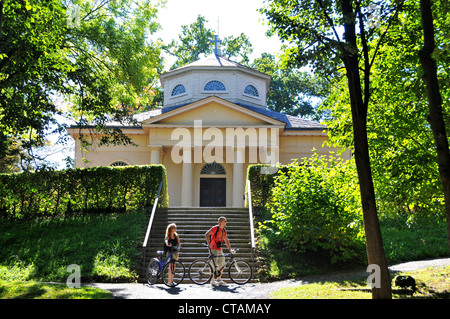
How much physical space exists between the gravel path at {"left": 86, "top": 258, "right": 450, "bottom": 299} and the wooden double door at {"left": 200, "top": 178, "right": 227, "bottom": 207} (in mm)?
14256

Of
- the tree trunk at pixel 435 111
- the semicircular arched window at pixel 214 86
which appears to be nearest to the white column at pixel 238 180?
the semicircular arched window at pixel 214 86

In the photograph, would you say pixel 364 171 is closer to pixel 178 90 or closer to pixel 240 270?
pixel 240 270

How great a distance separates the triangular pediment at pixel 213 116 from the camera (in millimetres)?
24703

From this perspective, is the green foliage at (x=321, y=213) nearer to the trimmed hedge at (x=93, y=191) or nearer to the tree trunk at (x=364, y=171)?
the tree trunk at (x=364, y=171)

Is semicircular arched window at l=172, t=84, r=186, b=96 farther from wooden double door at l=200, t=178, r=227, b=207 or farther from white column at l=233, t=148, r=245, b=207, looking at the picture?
white column at l=233, t=148, r=245, b=207

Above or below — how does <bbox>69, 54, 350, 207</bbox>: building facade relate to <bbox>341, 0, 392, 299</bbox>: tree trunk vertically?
above

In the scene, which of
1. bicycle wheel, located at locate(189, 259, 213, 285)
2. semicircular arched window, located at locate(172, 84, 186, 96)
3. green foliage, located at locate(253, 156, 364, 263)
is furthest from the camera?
semicircular arched window, located at locate(172, 84, 186, 96)

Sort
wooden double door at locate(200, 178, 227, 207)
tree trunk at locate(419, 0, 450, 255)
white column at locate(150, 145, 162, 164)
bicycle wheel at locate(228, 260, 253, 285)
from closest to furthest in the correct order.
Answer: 1. tree trunk at locate(419, 0, 450, 255)
2. bicycle wheel at locate(228, 260, 253, 285)
3. white column at locate(150, 145, 162, 164)
4. wooden double door at locate(200, 178, 227, 207)

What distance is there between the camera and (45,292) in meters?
9.53

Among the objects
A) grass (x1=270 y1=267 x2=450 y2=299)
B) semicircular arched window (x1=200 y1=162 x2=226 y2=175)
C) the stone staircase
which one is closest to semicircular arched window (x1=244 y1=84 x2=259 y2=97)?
semicircular arched window (x1=200 y1=162 x2=226 y2=175)

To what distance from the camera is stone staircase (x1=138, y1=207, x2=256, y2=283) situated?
14.2 meters
